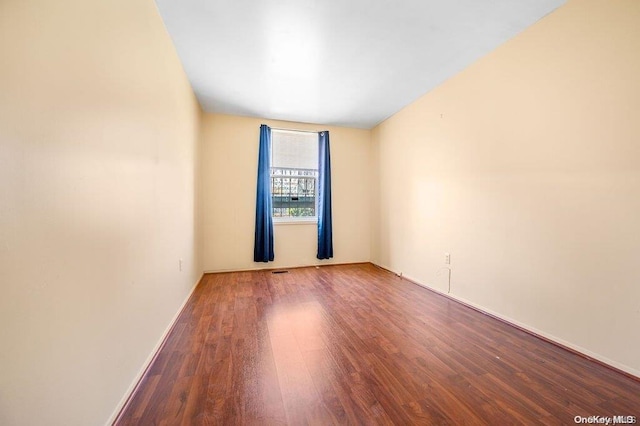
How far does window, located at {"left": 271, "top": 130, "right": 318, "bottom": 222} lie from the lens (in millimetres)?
4250

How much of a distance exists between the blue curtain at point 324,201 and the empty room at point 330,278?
0.79m

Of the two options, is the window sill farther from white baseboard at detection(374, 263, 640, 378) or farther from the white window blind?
white baseboard at detection(374, 263, 640, 378)

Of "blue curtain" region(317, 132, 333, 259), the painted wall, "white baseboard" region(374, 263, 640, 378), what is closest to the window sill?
"blue curtain" region(317, 132, 333, 259)

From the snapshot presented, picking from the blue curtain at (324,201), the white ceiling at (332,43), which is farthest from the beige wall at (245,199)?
the white ceiling at (332,43)

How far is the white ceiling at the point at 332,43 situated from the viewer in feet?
6.11

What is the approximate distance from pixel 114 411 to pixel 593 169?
10.4ft

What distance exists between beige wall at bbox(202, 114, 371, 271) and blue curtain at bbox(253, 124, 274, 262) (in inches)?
5.0

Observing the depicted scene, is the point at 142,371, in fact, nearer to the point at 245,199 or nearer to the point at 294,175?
the point at 245,199

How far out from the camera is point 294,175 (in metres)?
4.37

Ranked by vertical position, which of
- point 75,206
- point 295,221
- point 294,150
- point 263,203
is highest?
point 294,150

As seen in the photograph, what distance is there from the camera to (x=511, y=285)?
2223 millimetres

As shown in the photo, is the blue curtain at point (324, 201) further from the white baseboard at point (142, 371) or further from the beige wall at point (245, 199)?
the white baseboard at point (142, 371)

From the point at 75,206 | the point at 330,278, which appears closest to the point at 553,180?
the point at 330,278

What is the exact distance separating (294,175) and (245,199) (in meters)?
0.94
